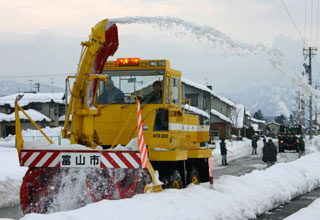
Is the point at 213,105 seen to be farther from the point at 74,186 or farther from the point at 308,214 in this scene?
the point at 74,186

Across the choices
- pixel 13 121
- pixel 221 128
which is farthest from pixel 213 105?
pixel 13 121

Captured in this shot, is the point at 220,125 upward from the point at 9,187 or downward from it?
upward

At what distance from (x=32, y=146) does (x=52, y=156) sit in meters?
0.66

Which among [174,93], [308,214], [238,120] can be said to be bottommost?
[308,214]

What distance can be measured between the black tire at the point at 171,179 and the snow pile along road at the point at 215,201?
2.04 ft

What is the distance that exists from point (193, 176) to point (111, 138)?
108 inches

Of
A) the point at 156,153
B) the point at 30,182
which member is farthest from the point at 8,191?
the point at 156,153

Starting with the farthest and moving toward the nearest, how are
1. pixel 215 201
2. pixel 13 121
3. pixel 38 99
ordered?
pixel 38 99, pixel 13 121, pixel 215 201

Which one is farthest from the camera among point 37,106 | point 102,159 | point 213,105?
point 213,105

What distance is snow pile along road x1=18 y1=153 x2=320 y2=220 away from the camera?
24.9ft

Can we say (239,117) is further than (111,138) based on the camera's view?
Yes

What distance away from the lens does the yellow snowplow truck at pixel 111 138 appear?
10.1 m

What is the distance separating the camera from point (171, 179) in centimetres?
1185

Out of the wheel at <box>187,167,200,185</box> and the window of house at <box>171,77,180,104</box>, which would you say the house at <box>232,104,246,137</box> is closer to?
the wheel at <box>187,167,200,185</box>
